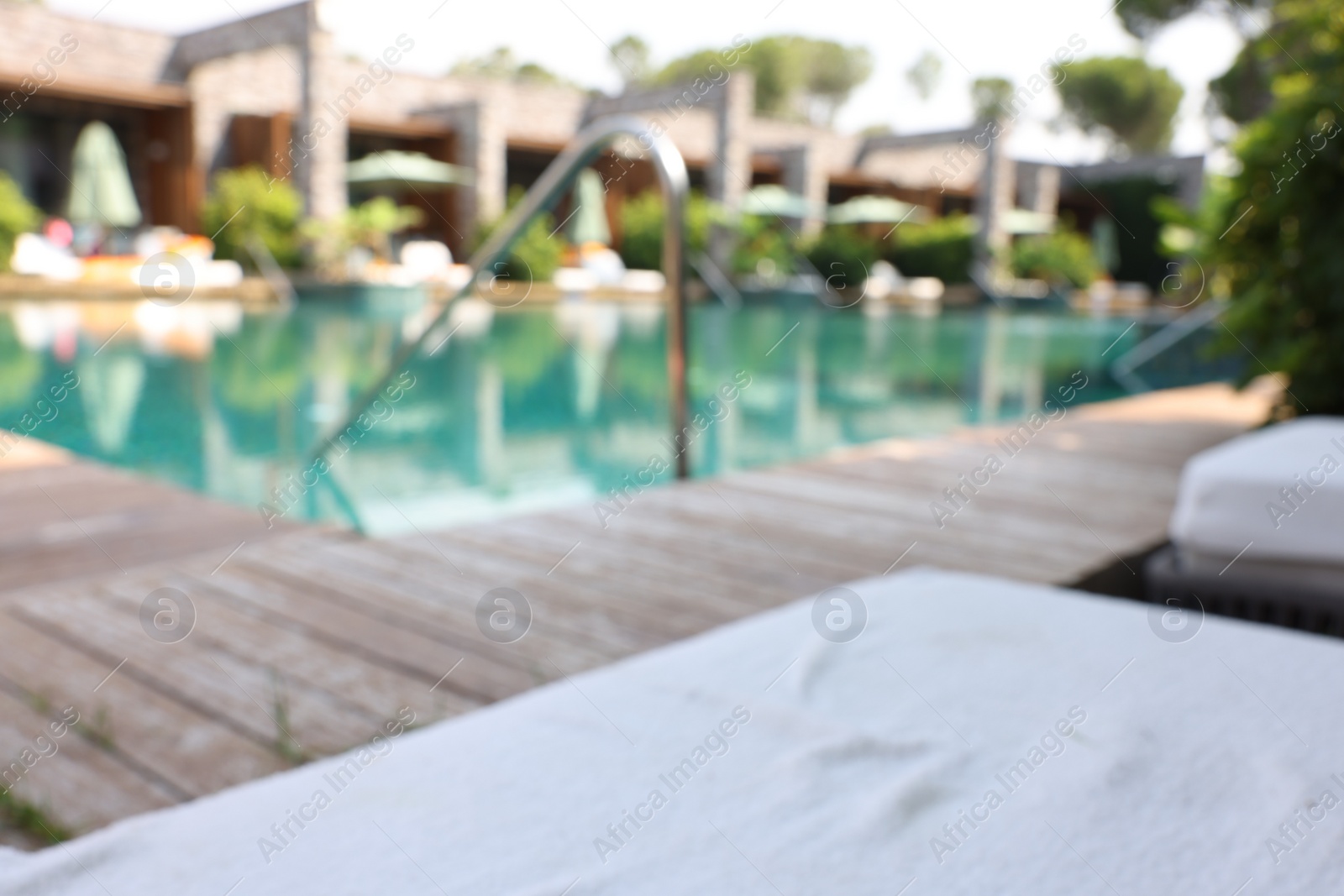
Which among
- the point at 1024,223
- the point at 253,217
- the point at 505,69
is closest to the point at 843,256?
the point at 1024,223

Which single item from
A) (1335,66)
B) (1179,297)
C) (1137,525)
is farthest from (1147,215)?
(1137,525)

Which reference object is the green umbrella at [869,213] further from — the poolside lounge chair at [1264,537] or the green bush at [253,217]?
the poolside lounge chair at [1264,537]

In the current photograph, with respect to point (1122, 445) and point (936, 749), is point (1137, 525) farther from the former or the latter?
point (936, 749)

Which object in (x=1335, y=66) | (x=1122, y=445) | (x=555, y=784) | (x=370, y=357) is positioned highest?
(x=1335, y=66)

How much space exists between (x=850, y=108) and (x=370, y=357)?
4903 centimetres

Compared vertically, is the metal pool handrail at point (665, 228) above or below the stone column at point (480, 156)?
above

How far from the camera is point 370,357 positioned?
26.6ft

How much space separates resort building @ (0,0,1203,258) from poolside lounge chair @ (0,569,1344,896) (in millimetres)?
11355

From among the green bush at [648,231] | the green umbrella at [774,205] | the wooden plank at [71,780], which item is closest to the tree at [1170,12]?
the green umbrella at [774,205]

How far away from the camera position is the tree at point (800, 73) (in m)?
46.6

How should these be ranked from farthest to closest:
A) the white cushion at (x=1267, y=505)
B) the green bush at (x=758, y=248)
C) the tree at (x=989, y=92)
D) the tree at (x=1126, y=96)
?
the tree at (x=989, y=92) → the tree at (x=1126, y=96) → the green bush at (x=758, y=248) → the white cushion at (x=1267, y=505)

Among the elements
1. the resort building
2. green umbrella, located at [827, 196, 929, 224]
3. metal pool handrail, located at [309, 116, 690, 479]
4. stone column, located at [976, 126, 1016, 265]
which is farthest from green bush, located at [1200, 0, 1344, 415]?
stone column, located at [976, 126, 1016, 265]

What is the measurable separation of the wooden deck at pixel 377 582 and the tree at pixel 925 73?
5737 cm

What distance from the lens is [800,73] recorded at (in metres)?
48.8
